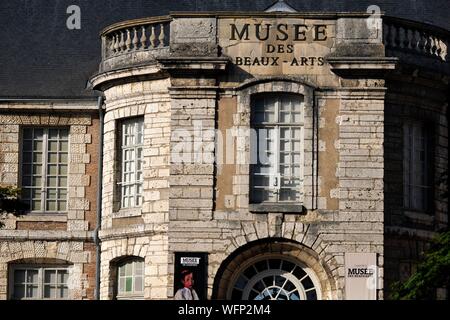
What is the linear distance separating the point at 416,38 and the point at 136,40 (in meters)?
4.60

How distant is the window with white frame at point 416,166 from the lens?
28625mm

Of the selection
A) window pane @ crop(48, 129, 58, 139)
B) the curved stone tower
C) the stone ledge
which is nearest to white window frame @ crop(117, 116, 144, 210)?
the curved stone tower

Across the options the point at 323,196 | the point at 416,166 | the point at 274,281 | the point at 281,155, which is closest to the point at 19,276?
the point at 274,281

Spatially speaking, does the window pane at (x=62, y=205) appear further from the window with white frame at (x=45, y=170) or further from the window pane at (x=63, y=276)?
the window pane at (x=63, y=276)

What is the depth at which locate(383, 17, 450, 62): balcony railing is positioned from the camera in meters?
28.1

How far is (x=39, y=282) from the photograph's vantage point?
30.2m

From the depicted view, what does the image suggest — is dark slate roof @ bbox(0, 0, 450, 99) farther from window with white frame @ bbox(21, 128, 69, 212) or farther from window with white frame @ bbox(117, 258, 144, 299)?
window with white frame @ bbox(117, 258, 144, 299)

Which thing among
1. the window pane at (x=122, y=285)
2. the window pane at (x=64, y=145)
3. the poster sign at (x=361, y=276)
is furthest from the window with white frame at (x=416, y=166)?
the window pane at (x=64, y=145)

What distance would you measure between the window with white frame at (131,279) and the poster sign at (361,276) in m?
3.54

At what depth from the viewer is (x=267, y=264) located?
27.9 m

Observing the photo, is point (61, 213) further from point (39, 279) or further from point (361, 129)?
point (361, 129)

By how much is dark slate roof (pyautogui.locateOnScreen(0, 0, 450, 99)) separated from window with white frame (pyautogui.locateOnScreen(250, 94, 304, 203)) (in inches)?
151
